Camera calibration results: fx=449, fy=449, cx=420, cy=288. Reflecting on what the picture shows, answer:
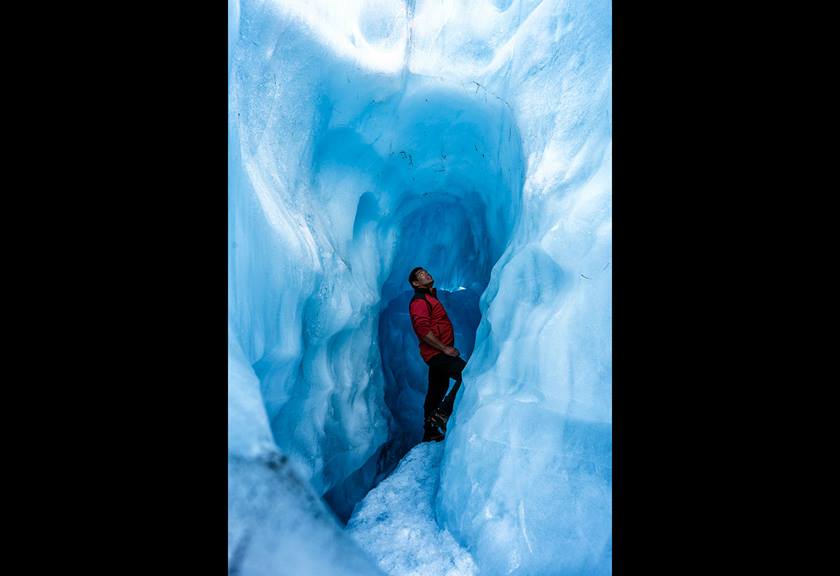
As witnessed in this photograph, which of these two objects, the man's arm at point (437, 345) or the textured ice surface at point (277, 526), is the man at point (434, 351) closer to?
the man's arm at point (437, 345)

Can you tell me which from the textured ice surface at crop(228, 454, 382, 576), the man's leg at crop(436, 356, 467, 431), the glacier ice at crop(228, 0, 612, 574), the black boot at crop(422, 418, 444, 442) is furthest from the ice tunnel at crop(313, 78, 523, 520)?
the textured ice surface at crop(228, 454, 382, 576)

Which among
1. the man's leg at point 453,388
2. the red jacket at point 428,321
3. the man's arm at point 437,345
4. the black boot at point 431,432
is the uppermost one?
the red jacket at point 428,321

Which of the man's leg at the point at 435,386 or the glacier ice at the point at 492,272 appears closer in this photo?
the glacier ice at the point at 492,272

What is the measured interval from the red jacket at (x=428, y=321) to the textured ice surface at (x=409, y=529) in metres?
0.69

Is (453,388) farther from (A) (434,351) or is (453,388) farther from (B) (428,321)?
(B) (428,321)

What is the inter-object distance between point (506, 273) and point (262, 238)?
3.50 feet

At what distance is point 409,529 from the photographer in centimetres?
198

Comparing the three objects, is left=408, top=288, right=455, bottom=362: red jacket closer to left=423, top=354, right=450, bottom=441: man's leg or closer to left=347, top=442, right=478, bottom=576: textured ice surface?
left=423, top=354, right=450, bottom=441: man's leg

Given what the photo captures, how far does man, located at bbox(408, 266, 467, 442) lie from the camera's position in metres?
2.83

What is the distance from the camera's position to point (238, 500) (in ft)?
4.18

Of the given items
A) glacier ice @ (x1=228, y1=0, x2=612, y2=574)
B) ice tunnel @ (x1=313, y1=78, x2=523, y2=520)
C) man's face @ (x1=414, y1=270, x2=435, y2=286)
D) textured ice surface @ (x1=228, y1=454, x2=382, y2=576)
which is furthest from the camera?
man's face @ (x1=414, y1=270, x2=435, y2=286)

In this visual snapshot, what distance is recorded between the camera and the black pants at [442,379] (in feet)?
9.31

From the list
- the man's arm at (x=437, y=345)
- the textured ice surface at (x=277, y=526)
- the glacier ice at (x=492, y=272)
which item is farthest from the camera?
the man's arm at (x=437, y=345)

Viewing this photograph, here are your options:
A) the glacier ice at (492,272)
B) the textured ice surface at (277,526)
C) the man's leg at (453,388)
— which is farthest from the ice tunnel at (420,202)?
the textured ice surface at (277,526)
